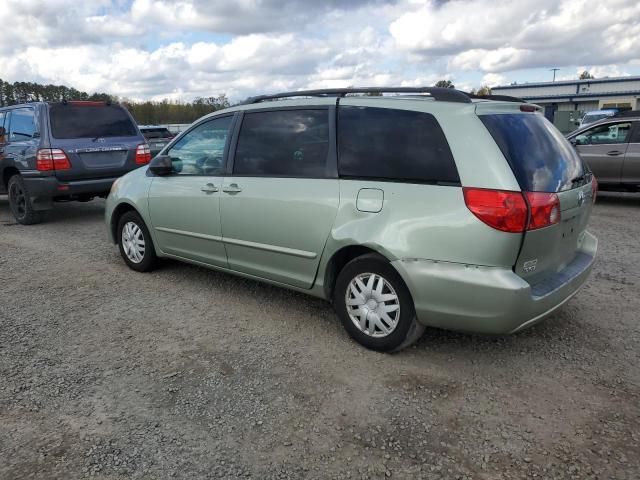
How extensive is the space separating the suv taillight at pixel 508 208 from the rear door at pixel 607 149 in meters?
7.02

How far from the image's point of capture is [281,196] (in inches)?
153

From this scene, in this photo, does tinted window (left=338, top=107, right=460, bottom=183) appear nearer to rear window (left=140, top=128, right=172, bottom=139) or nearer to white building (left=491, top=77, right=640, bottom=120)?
rear window (left=140, top=128, right=172, bottom=139)

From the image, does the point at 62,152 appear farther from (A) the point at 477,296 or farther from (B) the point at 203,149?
(A) the point at 477,296

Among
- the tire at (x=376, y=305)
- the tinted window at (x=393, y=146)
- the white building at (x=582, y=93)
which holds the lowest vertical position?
the tire at (x=376, y=305)

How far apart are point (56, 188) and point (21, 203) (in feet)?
3.77

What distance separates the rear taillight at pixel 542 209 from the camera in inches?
117

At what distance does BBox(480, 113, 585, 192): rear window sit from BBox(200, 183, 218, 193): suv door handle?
2293 millimetres

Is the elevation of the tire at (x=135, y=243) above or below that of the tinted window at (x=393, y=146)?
below

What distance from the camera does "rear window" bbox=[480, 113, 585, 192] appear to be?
3.05 m

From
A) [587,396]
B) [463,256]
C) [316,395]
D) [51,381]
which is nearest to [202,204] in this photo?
[51,381]

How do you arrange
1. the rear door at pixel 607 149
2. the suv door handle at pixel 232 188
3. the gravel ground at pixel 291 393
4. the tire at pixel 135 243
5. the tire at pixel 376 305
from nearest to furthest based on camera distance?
the gravel ground at pixel 291 393, the tire at pixel 376 305, the suv door handle at pixel 232 188, the tire at pixel 135 243, the rear door at pixel 607 149

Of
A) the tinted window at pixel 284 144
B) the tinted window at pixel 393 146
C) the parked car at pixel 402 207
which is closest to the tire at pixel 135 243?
the parked car at pixel 402 207

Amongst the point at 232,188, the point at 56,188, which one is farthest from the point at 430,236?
the point at 56,188

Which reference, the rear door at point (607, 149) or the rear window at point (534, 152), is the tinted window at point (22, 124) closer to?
the rear window at point (534, 152)
